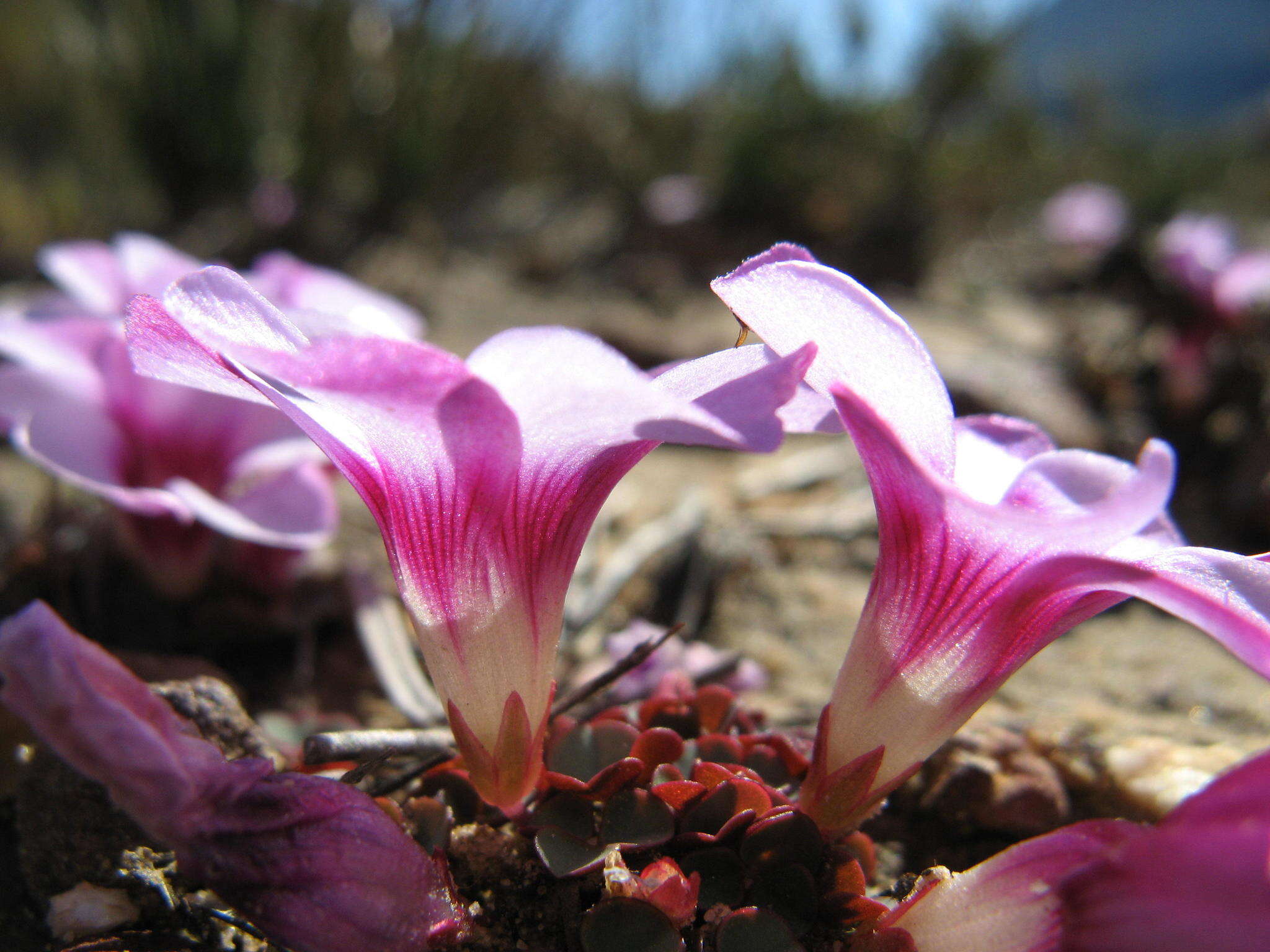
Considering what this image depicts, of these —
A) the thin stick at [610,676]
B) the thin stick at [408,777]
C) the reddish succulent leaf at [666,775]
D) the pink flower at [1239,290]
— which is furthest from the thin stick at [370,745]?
the pink flower at [1239,290]

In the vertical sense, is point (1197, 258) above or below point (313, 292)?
below

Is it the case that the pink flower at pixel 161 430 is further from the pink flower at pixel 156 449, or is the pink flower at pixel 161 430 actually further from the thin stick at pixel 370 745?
the thin stick at pixel 370 745

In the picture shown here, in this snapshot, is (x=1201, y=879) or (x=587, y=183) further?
(x=587, y=183)

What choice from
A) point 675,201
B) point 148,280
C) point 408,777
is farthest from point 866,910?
point 675,201


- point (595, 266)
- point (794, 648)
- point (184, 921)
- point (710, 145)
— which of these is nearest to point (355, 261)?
point (595, 266)

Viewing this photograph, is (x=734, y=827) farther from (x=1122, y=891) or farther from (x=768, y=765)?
(x=1122, y=891)

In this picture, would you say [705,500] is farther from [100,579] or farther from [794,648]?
[100,579]
